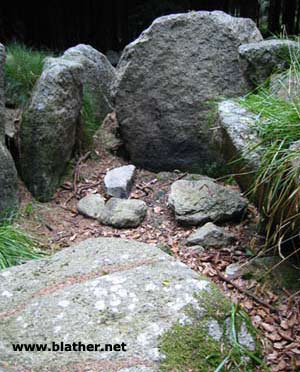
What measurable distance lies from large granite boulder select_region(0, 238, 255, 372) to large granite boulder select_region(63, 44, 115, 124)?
2.69 metres

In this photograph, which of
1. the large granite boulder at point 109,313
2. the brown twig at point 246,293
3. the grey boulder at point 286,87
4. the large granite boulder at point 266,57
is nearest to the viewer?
the large granite boulder at point 109,313

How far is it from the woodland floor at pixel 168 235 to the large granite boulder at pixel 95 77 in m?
0.63

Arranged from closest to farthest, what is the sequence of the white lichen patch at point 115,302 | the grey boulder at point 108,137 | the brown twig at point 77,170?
the white lichen patch at point 115,302, the brown twig at point 77,170, the grey boulder at point 108,137

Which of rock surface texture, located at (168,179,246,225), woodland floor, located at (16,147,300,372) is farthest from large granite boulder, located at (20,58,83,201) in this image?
rock surface texture, located at (168,179,246,225)

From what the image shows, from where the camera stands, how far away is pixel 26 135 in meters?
3.62

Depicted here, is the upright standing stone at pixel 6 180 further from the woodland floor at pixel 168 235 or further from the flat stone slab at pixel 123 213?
the flat stone slab at pixel 123 213

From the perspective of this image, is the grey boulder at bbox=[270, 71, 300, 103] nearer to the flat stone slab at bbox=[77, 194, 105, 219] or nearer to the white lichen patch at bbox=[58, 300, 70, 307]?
the flat stone slab at bbox=[77, 194, 105, 219]

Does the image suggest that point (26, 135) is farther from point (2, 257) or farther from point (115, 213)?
point (2, 257)

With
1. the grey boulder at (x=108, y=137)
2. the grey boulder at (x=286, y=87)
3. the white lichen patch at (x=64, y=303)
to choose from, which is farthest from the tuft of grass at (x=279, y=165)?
the grey boulder at (x=108, y=137)

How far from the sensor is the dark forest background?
792 centimetres

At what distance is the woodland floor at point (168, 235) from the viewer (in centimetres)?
222

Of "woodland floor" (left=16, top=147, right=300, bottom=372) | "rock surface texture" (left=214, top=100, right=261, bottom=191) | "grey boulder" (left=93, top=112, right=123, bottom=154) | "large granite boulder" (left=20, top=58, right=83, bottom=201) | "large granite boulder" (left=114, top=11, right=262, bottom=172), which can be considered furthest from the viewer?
"grey boulder" (left=93, top=112, right=123, bottom=154)

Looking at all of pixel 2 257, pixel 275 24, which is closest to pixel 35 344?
pixel 2 257

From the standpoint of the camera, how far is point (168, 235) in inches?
126
